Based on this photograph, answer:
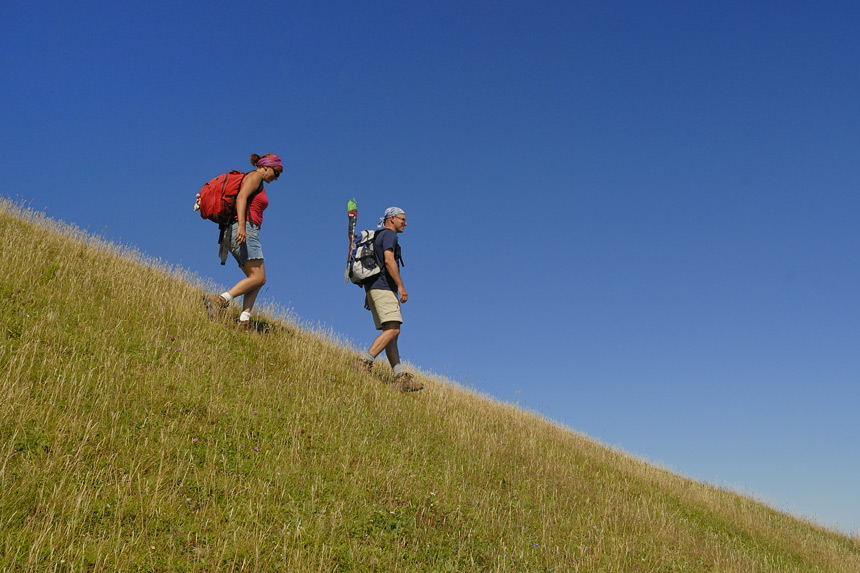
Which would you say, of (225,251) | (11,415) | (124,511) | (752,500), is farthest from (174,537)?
(752,500)

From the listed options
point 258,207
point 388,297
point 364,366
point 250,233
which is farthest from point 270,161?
point 364,366

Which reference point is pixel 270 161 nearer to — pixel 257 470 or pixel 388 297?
pixel 388 297

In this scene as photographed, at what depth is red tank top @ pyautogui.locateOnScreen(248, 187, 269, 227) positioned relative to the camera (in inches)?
324

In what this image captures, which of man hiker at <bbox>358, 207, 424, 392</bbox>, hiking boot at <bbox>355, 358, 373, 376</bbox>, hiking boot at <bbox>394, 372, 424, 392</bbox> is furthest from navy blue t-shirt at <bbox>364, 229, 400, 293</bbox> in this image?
hiking boot at <bbox>394, 372, 424, 392</bbox>

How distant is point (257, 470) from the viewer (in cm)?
482

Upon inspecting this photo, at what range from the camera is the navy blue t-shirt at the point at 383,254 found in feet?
28.7

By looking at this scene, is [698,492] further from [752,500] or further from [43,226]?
[43,226]

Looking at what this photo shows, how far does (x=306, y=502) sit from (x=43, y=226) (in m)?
10.0

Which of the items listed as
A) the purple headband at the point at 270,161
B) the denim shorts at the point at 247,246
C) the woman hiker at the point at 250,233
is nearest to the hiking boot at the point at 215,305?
the woman hiker at the point at 250,233

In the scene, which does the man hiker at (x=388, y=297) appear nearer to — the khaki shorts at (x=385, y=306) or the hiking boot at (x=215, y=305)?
the khaki shorts at (x=385, y=306)

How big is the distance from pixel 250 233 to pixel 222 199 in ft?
2.13

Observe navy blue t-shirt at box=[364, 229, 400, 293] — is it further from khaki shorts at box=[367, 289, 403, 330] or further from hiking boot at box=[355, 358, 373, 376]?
hiking boot at box=[355, 358, 373, 376]

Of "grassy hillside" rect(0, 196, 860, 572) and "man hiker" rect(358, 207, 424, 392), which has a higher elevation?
"man hiker" rect(358, 207, 424, 392)

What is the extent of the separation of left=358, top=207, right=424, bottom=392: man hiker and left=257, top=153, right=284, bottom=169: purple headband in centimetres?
183
